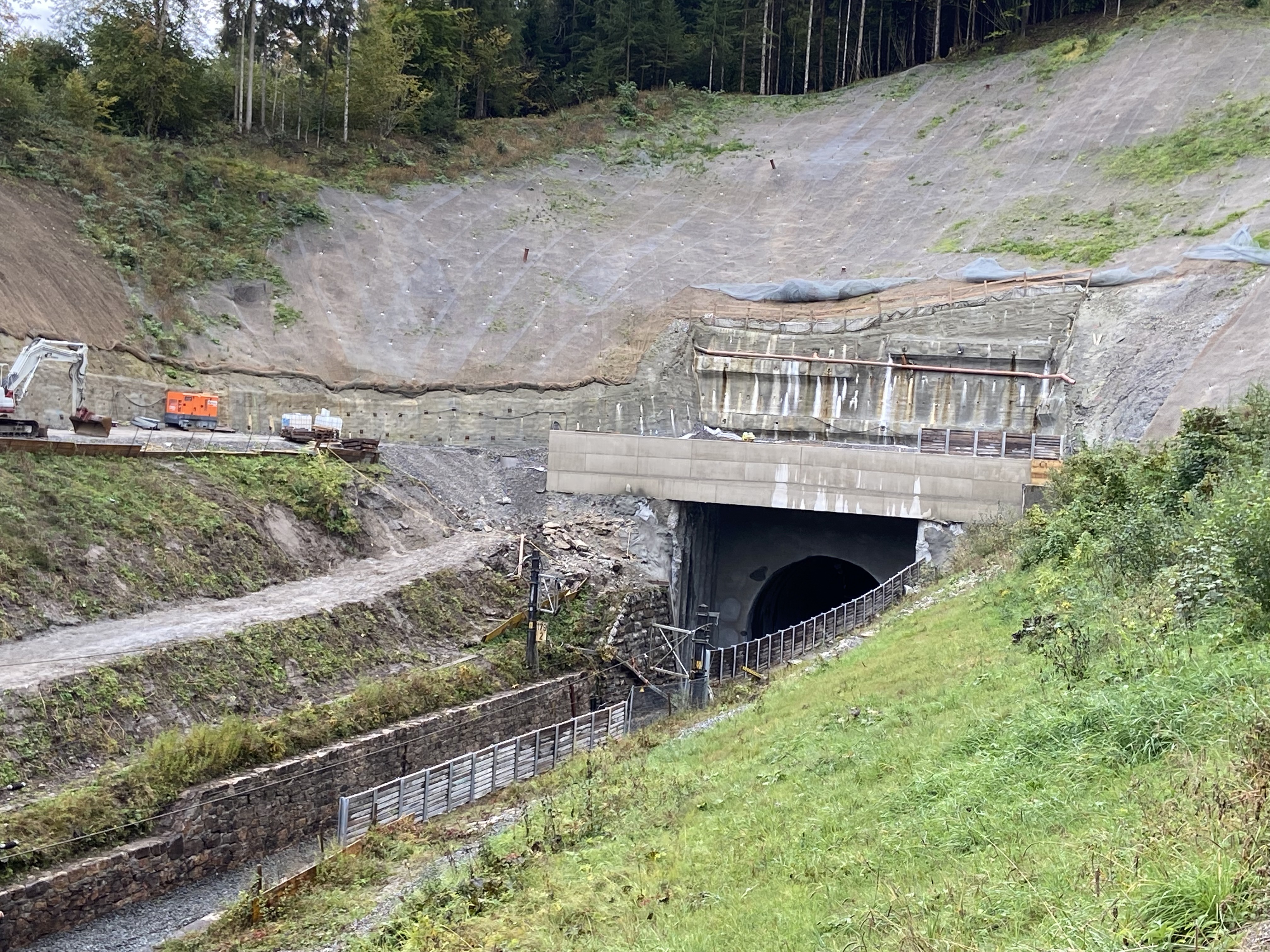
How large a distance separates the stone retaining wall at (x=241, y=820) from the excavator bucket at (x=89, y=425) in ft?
37.3

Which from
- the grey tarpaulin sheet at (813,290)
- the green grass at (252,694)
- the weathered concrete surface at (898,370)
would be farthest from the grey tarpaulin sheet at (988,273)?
the green grass at (252,694)

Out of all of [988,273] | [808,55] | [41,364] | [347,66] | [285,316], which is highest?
[808,55]

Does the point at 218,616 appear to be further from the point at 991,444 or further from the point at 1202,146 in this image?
the point at 1202,146

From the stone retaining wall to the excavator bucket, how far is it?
1137 cm

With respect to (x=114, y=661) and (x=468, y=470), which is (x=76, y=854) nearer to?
(x=114, y=661)

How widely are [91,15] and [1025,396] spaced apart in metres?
41.6

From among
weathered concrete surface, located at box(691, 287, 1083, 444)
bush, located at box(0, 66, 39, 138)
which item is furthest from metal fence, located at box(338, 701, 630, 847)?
bush, located at box(0, 66, 39, 138)

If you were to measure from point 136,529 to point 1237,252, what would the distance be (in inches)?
1288

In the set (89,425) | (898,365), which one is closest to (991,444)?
(898,365)

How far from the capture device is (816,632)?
26234 millimetres

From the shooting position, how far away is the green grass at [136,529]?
19.5 meters

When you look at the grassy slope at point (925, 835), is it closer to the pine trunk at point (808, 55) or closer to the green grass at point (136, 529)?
the green grass at point (136, 529)

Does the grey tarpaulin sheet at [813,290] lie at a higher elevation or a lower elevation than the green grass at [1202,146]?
lower

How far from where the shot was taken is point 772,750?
12.8 metres
